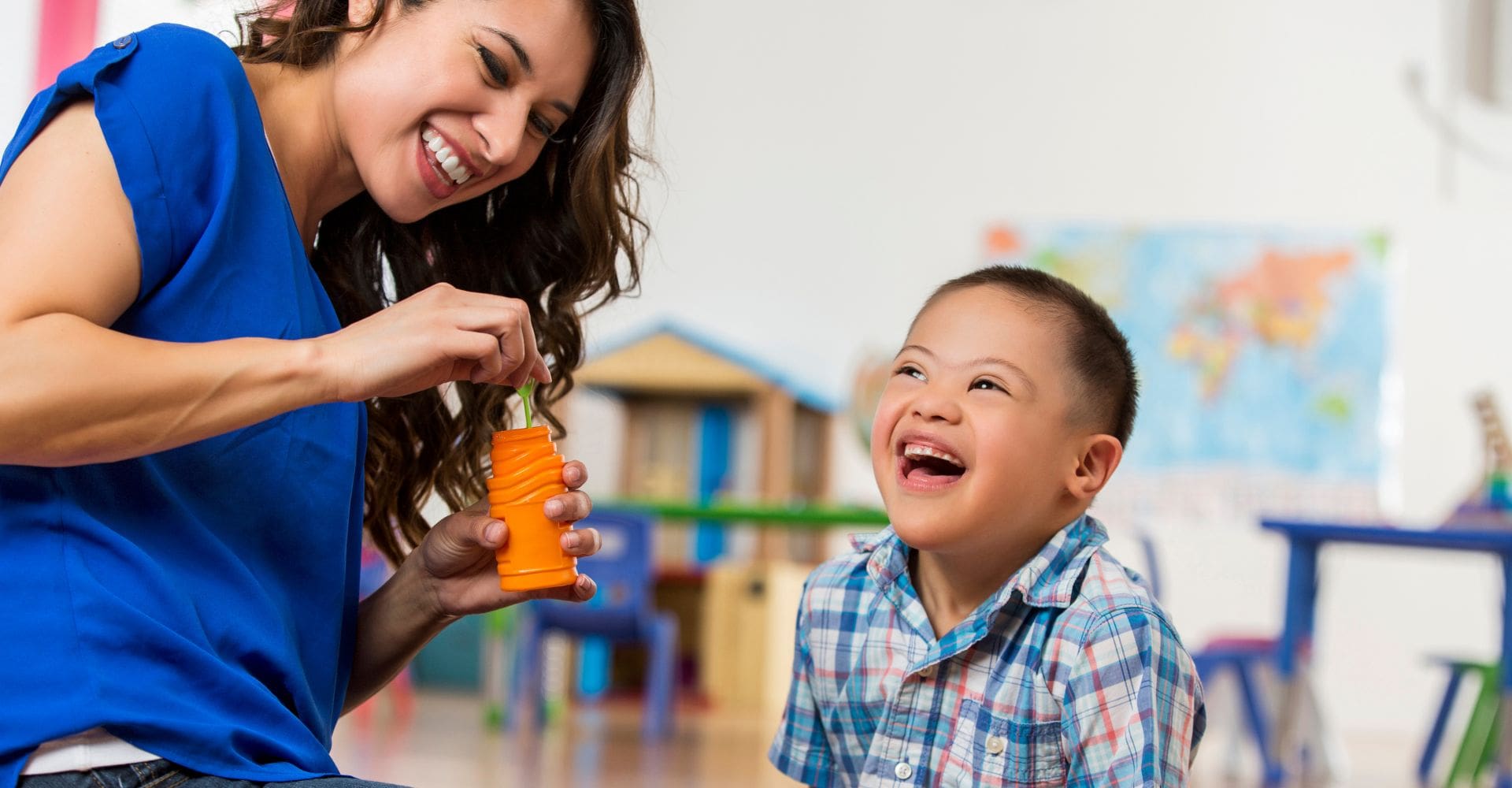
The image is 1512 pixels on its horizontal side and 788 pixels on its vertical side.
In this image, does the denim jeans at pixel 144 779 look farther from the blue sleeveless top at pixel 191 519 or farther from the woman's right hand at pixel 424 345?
the woman's right hand at pixel 424 345

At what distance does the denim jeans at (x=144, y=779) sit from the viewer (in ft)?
2.96

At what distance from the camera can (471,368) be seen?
1.02 meters

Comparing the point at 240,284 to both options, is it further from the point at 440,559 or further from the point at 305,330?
the point at 440,559

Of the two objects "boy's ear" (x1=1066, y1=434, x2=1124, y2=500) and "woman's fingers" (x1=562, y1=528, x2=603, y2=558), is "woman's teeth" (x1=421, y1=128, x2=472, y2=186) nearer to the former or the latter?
"woman's fingers" (x1=562, y1=528, x2=603, y2=558)

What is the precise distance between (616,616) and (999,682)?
3.26 meters

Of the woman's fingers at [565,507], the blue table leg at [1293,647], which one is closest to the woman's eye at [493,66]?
the woman's fingers at [565,507]

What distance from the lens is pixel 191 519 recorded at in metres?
1.02

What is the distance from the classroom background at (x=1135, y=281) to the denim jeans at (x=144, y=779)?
4354mm

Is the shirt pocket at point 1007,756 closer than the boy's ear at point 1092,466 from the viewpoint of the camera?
Yes

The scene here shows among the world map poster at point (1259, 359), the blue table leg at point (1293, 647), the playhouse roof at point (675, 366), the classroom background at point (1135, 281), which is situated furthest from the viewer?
the world map poster at point (1259, 359)

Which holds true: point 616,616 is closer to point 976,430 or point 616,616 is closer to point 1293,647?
point 1293,647

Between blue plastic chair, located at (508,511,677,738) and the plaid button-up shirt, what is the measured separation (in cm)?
307

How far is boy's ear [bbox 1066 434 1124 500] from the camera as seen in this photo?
1382 millimetres

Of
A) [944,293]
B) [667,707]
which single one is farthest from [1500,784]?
[944,293]
